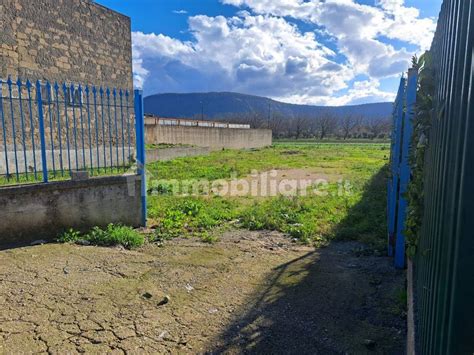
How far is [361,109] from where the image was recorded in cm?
15250

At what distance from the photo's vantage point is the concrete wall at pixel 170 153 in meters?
15.7

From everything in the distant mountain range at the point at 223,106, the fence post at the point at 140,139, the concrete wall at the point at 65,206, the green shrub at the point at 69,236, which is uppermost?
the distant mountain range at the point at 223,106

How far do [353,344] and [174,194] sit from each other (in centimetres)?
638

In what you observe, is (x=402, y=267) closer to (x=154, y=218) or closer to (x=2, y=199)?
(x=154, y=218)

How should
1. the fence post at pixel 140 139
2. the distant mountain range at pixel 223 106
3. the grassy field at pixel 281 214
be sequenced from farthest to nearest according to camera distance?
1. the distant mountain range at pixel 223 106
2. the fence post at pixel 140 139
3. the grassy field at pixel 281 214

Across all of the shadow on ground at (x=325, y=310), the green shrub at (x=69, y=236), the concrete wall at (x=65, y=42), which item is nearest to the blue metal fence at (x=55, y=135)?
the green shrub at (x=69, y=236)

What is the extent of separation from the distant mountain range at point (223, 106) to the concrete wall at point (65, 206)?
480ft

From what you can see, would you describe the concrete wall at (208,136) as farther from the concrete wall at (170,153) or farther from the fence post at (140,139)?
the fence post at (140,139)

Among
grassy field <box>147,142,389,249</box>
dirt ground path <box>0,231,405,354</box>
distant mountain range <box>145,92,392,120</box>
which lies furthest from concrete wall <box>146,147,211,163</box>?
distant mountain range <box>145,92,392,120</box>

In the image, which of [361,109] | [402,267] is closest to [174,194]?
[402,267]

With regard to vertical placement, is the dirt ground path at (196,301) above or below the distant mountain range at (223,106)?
below

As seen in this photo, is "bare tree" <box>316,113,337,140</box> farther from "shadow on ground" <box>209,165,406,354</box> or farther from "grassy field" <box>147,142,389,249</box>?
"shadow on ground" <box>209,165,406,354</box>

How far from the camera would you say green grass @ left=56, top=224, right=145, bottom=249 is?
4.56 m

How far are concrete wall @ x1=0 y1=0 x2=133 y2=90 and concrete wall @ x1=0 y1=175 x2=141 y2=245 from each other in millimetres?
6212
